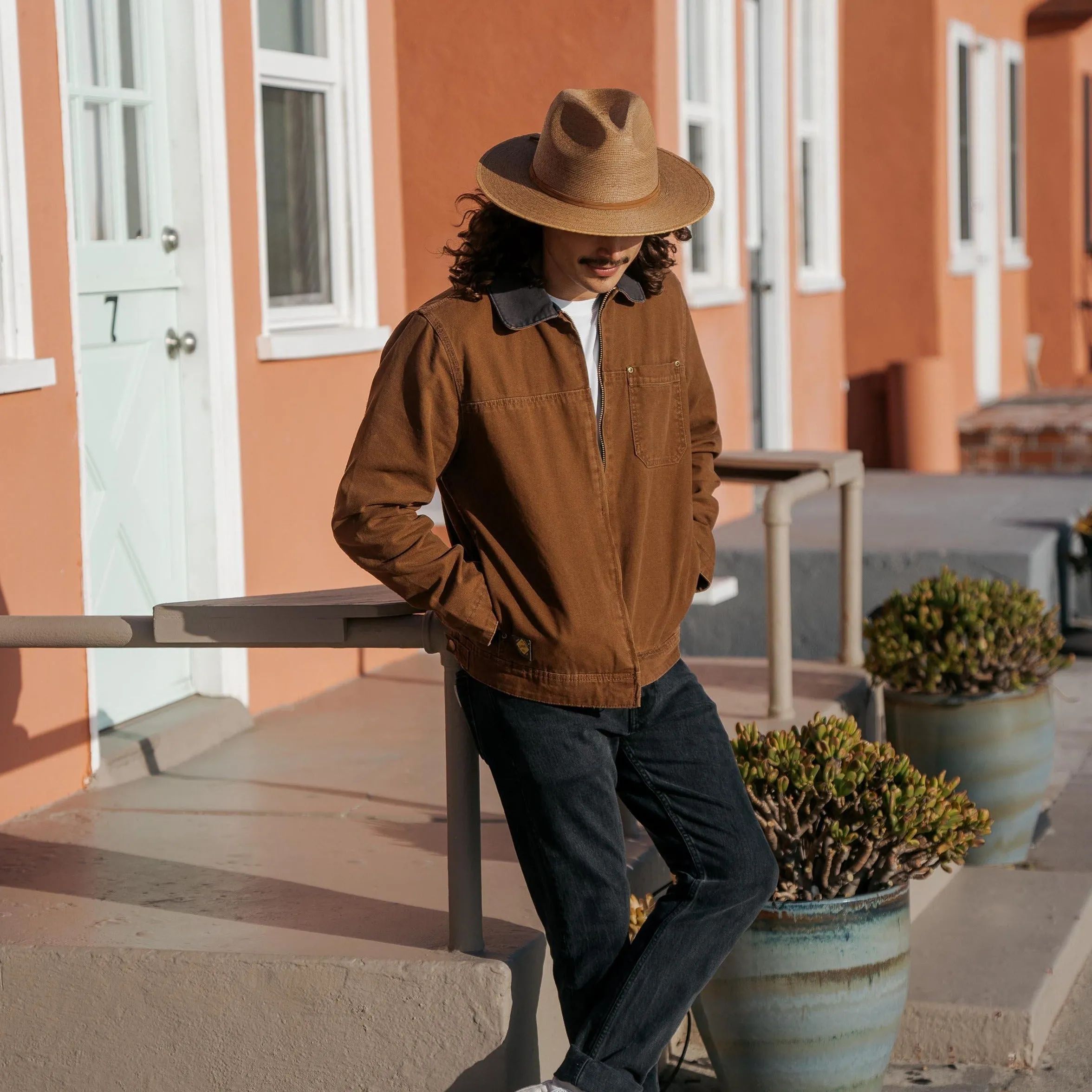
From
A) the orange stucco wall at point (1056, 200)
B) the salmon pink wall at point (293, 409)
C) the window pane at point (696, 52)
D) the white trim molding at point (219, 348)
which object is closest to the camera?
the white trim molding at point (219, 348)

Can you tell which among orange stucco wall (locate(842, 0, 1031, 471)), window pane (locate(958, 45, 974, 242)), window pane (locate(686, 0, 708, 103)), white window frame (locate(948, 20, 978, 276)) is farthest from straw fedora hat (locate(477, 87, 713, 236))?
window pane (locate(958, 45, 974, 242))

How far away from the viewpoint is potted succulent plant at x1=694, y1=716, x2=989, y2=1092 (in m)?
3.84

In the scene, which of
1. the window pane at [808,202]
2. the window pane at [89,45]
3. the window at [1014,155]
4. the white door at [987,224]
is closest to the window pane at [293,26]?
the window pane at [89,45]

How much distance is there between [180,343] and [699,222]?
13.7 feet

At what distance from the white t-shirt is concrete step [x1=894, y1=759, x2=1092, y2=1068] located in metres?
1.96

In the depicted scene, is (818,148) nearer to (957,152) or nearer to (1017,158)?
(957,152)

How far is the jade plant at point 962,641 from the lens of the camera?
18.2 feet

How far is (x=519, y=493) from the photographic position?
10.2 ft

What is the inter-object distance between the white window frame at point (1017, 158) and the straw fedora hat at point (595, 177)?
1255 cm

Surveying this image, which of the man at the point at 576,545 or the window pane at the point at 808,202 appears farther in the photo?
the window pane at the point at 808,202

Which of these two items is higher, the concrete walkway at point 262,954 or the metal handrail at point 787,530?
the metal handrail at point 787,530

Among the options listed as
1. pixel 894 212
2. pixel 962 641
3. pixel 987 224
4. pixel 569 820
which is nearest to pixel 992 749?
pixel 962 641

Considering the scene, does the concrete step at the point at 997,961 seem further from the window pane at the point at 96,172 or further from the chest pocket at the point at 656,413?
the window pane at the point at 96,172

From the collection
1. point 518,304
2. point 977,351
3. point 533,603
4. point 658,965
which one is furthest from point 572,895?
point 977,351
